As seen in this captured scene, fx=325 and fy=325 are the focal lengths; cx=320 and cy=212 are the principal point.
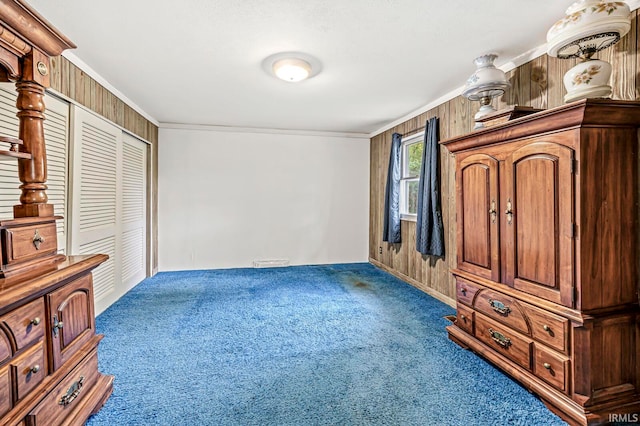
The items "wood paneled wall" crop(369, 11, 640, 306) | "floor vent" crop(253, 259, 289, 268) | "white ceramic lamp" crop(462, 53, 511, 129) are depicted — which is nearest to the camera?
"wood paneled wall" crop(369, 11, 640, 306)

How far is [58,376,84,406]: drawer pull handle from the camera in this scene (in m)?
1.48

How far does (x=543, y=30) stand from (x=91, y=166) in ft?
12.5

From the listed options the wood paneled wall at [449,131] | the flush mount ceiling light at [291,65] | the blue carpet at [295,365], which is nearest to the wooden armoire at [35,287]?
the blue carpet at [295,365]

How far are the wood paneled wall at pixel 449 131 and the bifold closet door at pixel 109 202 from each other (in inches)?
139

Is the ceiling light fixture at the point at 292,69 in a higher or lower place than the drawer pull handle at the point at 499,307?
higher

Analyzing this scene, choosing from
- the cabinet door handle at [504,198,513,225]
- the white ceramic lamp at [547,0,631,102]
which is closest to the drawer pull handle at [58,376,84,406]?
the cabinet door handle at [504,198,513,225]

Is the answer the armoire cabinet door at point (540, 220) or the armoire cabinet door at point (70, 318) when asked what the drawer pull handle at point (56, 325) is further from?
the armoire cabinet door at point (540, 220)

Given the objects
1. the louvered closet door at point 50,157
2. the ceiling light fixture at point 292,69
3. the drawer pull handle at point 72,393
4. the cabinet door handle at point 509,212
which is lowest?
the drawer pull handle at point 72,393

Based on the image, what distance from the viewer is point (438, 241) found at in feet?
11.8

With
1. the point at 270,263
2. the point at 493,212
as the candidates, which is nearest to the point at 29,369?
the point at 493,212

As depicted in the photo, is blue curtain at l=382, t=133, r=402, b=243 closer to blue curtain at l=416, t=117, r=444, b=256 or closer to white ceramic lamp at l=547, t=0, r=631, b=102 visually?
blue curtain at l=416, t=117, r=444, b=256

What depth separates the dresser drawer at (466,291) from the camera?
92.7 inches

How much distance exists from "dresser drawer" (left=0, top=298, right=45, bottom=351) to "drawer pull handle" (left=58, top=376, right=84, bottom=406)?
1.16 ft

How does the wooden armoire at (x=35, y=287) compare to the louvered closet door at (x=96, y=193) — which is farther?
the louvered closet door at (x=96, y=193)
